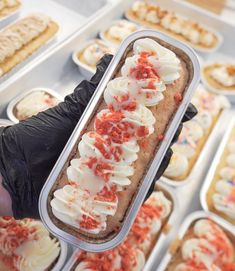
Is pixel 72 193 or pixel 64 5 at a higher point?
pixel 64 5

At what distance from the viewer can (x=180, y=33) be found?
9.93ft

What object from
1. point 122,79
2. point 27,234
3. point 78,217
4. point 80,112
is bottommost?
point 27,234

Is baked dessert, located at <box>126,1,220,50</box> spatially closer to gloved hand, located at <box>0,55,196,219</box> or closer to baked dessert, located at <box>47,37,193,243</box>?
baked dessert, located at <box>47,37,193,243</box>

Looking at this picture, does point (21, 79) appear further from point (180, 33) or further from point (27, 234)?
point (180, 33)

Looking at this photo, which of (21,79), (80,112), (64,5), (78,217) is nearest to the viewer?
(78,217)

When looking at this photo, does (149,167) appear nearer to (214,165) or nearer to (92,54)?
(214,165)

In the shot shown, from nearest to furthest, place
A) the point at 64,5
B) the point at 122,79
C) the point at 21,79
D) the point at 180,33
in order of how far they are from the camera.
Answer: the point at 122,79, the point at 21,79, the point at 64,5, the point at 180,33

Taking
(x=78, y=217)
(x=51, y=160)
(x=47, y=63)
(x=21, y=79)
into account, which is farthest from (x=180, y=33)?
(x=78, y=217)

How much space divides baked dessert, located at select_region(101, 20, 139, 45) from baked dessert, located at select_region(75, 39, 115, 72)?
0.15 meters

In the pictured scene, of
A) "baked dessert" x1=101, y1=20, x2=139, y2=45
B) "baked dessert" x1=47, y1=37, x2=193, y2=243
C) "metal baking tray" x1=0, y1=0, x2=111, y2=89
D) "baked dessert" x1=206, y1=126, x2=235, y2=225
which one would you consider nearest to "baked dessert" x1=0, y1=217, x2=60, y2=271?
"baked dessert" x1=47, y1=37, x2=193, y2=243

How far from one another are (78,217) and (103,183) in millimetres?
142

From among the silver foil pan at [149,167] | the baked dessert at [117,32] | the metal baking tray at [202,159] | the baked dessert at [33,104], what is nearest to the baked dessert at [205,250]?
the metal baking tray at [202,159]

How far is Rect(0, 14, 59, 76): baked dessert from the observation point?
217cm

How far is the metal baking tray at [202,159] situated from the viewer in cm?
224
